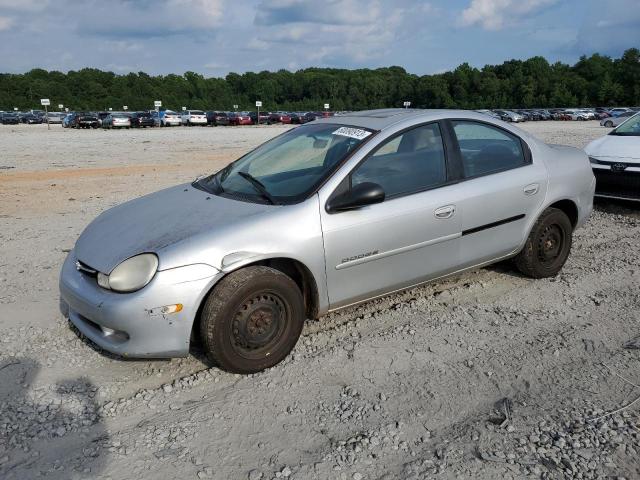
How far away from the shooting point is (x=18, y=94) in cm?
11756

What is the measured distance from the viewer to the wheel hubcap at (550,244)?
508 cm

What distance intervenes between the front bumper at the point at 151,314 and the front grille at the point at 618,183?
6493mm

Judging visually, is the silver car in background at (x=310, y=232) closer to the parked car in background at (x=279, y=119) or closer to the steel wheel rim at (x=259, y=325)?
the steel wheel rim at (x=259, y=325)

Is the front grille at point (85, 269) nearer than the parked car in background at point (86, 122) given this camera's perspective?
Yes

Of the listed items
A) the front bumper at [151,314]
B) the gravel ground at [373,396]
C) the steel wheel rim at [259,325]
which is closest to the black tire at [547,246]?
the gravel ground at [373,396]

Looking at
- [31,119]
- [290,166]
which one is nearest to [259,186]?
[290,166]

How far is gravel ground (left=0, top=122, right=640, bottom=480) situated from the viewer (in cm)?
277

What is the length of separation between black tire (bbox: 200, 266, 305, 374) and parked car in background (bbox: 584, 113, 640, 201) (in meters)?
5.95

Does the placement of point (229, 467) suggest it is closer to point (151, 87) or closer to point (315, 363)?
point (315, 363)

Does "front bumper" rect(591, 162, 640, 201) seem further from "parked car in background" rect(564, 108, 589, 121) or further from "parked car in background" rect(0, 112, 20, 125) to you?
"parked car in background" rect(0, 112, 20, 125)

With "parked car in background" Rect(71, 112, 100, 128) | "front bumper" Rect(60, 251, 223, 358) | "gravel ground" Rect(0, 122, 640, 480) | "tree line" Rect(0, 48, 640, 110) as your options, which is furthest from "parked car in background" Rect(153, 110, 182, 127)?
"tree line" Rect(0, 48, 640, 110)

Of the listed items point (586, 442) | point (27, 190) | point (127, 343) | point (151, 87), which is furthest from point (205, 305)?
point (151, 87)

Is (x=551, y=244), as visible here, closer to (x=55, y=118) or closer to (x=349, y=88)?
(x=55, y=118)

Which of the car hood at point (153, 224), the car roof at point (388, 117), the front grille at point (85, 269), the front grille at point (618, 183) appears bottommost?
the front grille at point (618, 183)
